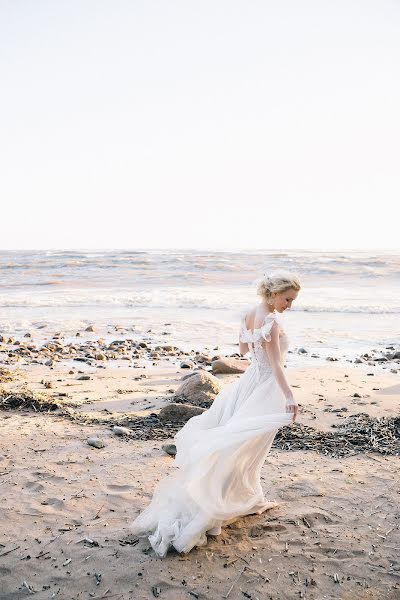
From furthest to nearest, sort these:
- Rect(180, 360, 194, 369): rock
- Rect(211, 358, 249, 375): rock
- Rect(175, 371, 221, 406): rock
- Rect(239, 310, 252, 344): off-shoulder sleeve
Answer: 1. Rect(180, 360, 194, 369): rock
2. Rect(211, 358, 249, 375): rock
3. Rect(175, 371, 221, 406): rock
4. Rect(239, 310, 252, 344): off-shoulder sleeve

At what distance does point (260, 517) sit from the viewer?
14.7ft

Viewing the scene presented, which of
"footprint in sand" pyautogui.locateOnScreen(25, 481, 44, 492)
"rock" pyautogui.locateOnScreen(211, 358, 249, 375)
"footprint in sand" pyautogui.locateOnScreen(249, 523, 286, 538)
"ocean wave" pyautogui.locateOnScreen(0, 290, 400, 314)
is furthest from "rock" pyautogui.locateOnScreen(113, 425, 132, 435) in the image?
"ocean wave" pyautogui.locateOnScreen(0, 290, 400, 314)

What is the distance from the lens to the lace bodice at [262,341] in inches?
163

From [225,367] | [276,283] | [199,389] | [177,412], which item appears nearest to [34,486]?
[177,412]

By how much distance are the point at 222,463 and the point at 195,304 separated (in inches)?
616

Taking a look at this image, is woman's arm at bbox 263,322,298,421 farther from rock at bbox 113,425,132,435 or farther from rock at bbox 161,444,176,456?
rock at bbox 113,425,132,435

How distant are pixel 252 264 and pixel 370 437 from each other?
33.5m

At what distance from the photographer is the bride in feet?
12.9

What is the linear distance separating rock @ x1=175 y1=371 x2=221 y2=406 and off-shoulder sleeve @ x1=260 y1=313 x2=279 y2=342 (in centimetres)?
340

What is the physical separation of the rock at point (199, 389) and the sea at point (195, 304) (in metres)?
1.58

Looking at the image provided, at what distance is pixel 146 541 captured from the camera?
13.4 ft

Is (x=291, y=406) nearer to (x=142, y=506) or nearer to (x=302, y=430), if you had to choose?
(x=142, y=506)

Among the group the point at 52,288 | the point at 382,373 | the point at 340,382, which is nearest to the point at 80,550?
the point at 340,382

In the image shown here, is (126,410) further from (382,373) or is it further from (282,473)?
(382,373)
